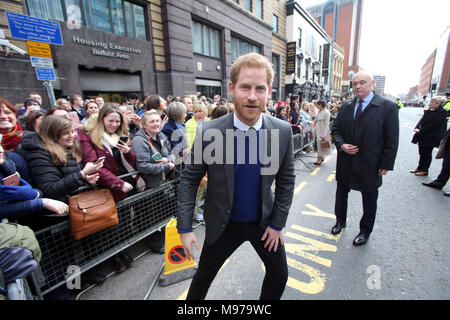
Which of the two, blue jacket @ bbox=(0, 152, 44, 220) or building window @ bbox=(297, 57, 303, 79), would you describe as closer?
blue jacket @ bbox=(0, 152, 44, 220)

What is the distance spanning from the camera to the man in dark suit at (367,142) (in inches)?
111

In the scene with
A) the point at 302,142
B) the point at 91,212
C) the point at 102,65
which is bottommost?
the point at 302,142

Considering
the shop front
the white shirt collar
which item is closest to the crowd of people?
the white shirt collar

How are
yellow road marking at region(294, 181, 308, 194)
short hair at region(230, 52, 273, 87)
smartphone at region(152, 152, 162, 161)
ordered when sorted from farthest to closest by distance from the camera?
yellow road marking at region(294, 181, 308, 194) < smartphone at region(152, 152, 162, 161) < short hair at region(230, 52, 273, 87)

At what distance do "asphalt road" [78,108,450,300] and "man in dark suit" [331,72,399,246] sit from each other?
42 centimetres

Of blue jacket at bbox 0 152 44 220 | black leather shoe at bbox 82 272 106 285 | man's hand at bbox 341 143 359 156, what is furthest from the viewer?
man's hand at bbox 341 143 359 156

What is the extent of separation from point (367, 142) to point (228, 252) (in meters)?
2.43

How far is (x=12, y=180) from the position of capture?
1886 millimetres

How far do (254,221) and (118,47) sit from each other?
10953 millimetres

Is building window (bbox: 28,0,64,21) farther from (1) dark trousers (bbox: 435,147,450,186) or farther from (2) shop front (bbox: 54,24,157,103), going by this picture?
(1) dark trousers (bbox: 435,147,450,186)

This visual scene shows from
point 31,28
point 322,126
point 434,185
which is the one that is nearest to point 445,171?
point 434,185

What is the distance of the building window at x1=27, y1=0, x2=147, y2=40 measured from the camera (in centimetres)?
772

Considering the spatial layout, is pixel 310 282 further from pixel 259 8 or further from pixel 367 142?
pixel 259 8

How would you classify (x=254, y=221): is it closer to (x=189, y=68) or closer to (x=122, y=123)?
(x=122, y=123)
